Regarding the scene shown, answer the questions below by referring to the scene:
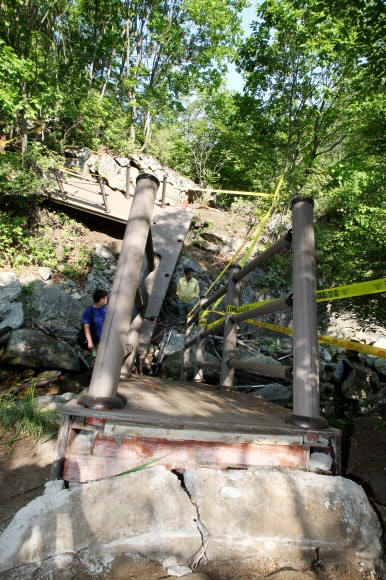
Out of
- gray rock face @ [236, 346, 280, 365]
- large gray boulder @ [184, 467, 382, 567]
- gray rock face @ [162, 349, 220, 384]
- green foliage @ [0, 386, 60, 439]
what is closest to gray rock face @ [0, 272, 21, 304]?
gray rock face @ [162, 349, 220, 384]

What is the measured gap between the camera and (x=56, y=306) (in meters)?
7.93

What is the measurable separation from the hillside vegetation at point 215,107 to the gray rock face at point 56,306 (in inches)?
57.9

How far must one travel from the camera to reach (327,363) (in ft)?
24.8

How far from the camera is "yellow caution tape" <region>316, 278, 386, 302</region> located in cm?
177

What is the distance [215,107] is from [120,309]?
1969 centimetres

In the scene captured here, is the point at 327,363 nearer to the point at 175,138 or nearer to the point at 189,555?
the point at 189,555

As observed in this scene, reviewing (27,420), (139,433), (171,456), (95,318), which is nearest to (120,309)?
(139,433)

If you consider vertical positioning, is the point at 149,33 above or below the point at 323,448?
above

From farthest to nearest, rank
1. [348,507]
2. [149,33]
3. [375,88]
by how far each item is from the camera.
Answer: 1. [149,33]
2. [375,88]
3. [348,507]

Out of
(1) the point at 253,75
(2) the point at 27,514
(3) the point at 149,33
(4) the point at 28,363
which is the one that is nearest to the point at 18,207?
(4) the point at 28,363

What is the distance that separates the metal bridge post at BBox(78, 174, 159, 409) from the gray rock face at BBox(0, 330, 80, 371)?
520cm

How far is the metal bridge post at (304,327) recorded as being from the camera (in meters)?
1.52

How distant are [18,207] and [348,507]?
36.0 feet

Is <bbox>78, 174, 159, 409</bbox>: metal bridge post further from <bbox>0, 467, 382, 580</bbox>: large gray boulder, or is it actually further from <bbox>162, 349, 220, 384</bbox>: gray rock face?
<bbox>162, 349, 220, 384</bbox>: gray rock face
